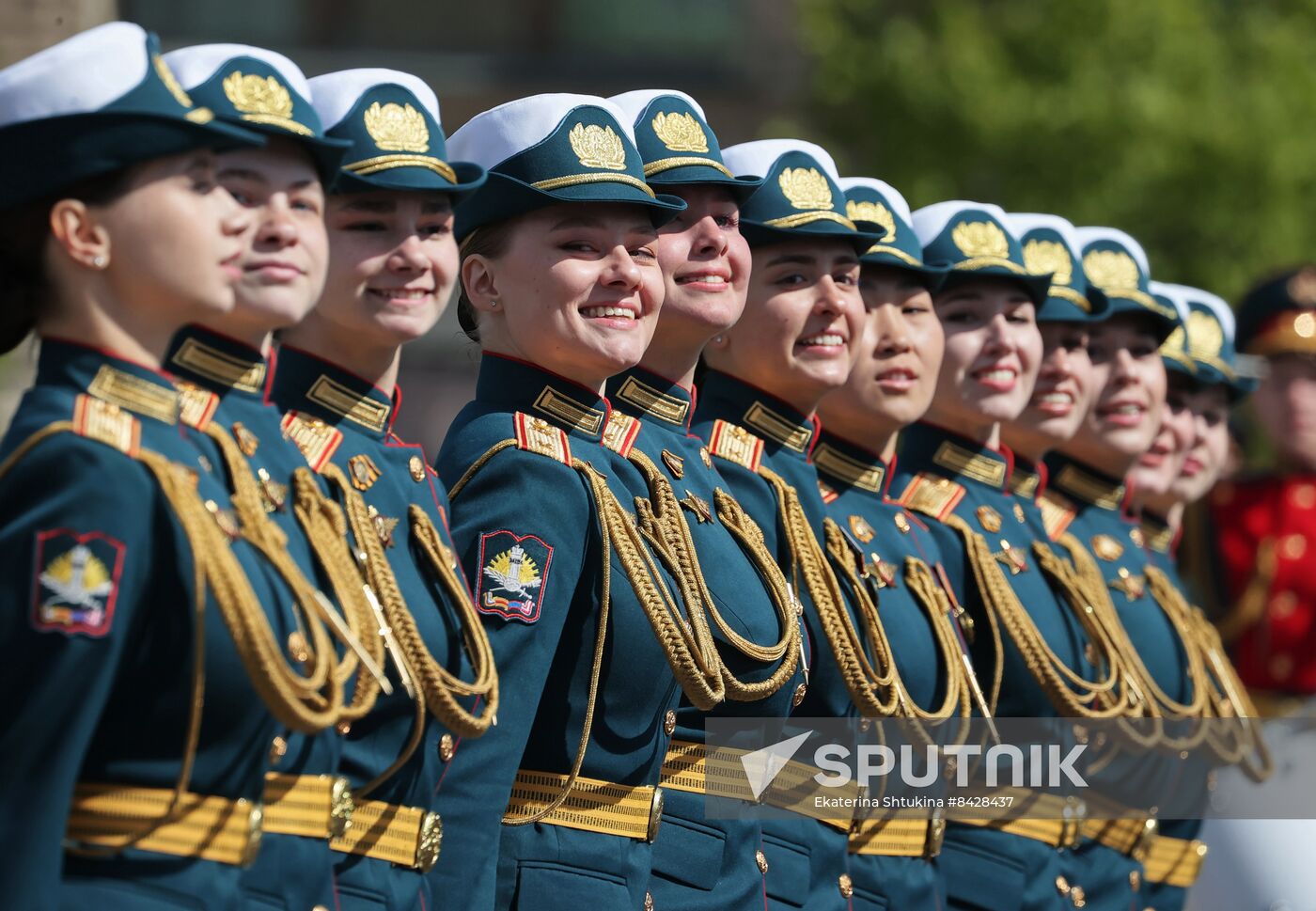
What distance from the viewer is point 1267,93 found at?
706 inches

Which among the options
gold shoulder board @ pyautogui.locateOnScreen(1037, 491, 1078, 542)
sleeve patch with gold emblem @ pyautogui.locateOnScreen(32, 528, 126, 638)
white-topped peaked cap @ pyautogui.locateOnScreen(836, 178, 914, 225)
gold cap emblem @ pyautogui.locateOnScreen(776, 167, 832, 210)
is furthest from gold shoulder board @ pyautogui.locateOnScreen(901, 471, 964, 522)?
sleeve patch with gold emblem @ pyautogui.locateOnScreen(32, 528, 126, 638)

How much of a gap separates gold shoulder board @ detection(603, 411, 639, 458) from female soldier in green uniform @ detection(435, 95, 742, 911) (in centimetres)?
3

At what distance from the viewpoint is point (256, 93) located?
429 centimetres

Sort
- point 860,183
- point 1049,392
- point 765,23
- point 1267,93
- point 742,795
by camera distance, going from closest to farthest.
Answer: point 742,795
point 860,183
point 1049,392
point 1267,93
point 765,23

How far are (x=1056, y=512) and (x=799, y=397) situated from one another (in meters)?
1.98

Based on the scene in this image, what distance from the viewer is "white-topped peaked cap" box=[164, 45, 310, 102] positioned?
14.1 feet

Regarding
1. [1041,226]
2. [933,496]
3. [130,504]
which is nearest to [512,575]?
[130,504]

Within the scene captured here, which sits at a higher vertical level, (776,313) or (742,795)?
(776,313)

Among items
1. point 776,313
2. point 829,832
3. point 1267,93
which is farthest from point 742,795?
point 1267,93

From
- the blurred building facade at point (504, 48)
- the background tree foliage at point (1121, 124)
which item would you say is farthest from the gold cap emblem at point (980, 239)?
the blurred building facade at point (504, 48)

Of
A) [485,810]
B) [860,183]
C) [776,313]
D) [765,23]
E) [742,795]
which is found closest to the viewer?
[485,810]

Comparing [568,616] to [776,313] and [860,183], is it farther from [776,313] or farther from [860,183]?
[860,183]

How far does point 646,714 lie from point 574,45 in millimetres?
21500

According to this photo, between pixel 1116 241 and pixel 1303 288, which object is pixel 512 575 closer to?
pixel 1116 241
